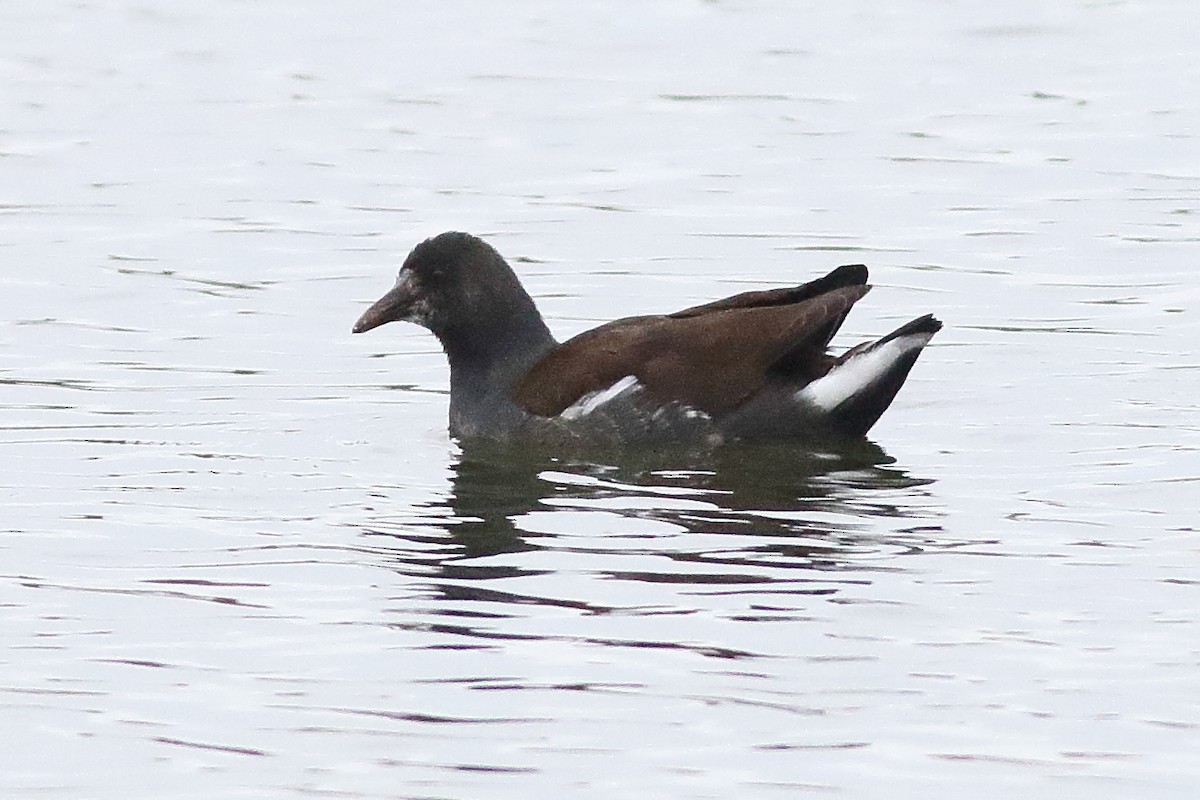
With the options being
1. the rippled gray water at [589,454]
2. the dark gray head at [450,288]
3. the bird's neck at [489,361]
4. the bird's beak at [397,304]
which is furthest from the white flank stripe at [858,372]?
the bird's beak at [397,304]

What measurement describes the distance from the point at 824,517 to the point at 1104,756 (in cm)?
307

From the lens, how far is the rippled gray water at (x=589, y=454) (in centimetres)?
710

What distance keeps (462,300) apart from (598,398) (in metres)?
1.01

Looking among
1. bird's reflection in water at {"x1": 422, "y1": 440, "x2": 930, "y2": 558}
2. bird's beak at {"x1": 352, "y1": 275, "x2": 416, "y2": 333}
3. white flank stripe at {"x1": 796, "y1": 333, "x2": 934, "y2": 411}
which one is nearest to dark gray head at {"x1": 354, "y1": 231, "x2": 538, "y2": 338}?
bird's beak at {"x1": 352, "y1": 275, "x2": 416, "y2": 333}

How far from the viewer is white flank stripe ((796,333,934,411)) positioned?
11102mm

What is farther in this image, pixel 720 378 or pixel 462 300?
pixel 462 300

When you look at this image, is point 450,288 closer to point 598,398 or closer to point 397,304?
point 397,304

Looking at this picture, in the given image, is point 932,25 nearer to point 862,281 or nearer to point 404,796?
point 862,281

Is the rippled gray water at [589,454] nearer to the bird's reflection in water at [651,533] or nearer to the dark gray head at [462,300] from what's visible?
the bird's reflection in water at [651,533]

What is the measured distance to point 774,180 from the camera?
58.6ft

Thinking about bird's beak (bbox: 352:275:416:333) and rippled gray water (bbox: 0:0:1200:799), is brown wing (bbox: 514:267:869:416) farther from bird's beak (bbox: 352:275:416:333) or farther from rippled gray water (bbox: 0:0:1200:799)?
bird's beak (bbox: 352:275:416:333)

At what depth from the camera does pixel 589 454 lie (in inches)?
439

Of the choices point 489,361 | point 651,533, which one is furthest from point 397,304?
point 651,533

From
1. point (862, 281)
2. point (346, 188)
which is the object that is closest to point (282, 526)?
point (862, 281)
